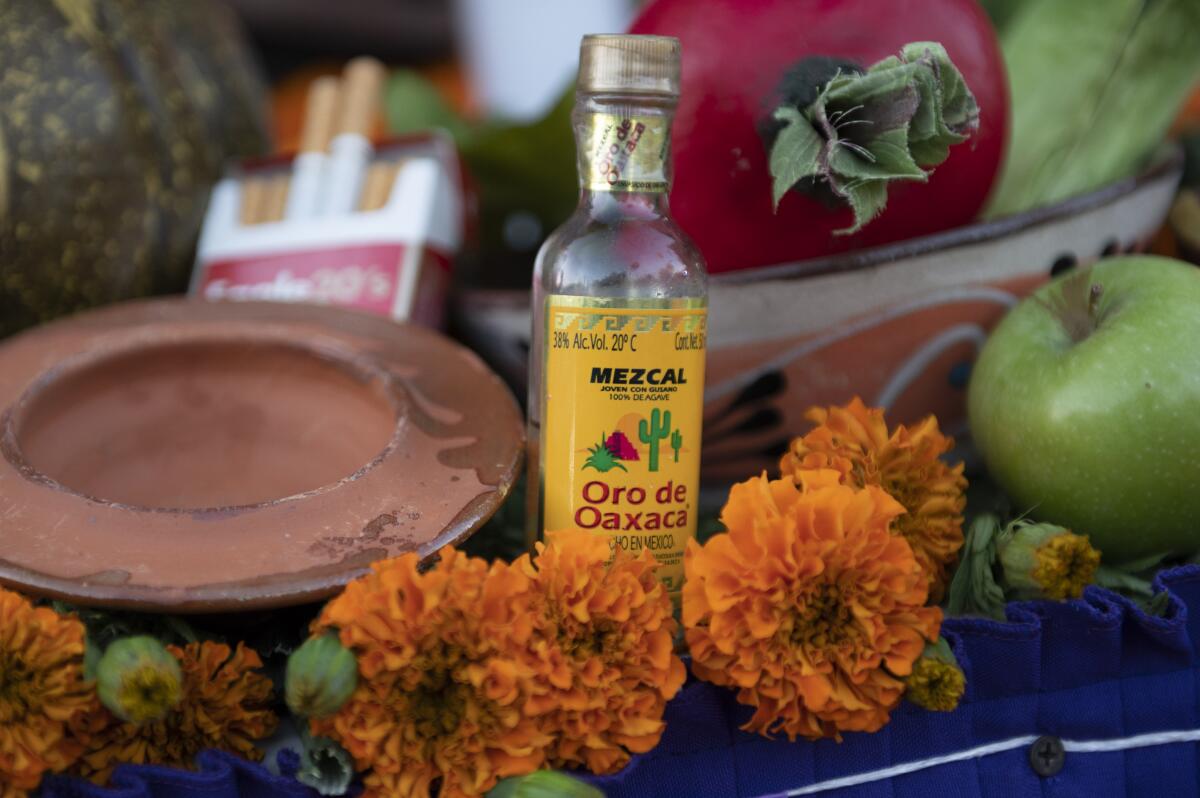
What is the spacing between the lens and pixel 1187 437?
54 cm

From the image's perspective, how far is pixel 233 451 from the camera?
0.65 metres

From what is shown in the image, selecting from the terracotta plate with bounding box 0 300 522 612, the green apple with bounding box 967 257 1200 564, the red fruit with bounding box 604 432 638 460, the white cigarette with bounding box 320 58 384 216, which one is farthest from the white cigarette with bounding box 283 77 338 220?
the green apple with bounding box 967 257 1200 564

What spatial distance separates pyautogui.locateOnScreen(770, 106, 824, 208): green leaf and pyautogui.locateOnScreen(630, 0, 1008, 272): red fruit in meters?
0.07

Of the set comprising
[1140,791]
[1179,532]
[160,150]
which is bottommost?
[1140,791]

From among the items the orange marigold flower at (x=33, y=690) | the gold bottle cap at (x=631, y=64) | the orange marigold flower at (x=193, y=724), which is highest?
the gold bottle cap at (x=631, y=64)

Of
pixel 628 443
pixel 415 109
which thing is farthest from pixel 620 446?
pixel 415 109

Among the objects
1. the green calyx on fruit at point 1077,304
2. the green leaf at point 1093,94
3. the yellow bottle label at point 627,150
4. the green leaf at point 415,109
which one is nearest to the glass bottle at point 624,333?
the yellow bottle label at point 627,150

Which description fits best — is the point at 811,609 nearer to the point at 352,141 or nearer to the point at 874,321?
the point at 874,321

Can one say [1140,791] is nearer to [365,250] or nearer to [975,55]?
[975,55]

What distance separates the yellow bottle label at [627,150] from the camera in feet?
1.69

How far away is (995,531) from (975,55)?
31 centimetres

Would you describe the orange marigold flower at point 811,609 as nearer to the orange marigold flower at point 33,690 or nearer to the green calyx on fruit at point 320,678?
the green calyx on fruit at point 320,678

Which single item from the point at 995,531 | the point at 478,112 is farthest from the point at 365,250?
the point at 478,112

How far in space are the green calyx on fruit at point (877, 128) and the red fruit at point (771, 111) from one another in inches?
2.9
